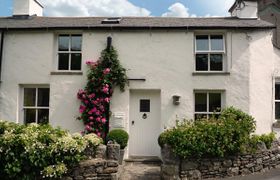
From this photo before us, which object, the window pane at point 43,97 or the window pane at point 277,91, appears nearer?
the window pane at point 43,97

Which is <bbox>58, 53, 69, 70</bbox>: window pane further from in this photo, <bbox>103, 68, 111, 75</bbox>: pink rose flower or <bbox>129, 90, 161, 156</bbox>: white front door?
<bbox>129, 90, 161, 156</bbox>: white front door

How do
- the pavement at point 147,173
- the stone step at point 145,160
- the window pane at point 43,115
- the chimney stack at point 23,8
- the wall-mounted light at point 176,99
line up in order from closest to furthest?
the pavement at point 147,173, the stone step at point 145,160, the wall-mounted light at point 176,99, the window pane at point 43,115, the chimney stack at point 23,8

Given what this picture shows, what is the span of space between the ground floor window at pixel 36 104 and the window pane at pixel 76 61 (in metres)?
1.46

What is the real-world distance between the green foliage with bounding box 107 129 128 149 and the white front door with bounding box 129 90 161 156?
35.9 inches

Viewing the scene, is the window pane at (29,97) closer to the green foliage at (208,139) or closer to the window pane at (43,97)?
the window pane at (43,97)

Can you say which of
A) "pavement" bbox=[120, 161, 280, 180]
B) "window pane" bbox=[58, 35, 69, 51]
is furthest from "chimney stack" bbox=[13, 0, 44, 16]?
"pavement" bbox=[120, 161, 280, 180]

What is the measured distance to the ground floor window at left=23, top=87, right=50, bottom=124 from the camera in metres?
11.0

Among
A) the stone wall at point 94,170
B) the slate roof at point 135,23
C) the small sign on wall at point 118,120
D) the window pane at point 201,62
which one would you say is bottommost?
the stone wall at point 94,170

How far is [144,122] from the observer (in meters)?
10.8

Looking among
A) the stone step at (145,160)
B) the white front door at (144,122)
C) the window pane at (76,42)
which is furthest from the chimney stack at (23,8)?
the stone step at (145,160)

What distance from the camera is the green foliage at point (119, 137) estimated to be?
9.59m

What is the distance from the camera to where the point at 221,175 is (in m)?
7.69

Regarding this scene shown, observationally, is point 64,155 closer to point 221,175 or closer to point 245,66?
point 221,175

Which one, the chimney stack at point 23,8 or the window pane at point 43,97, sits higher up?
the chimney stack at point 23,8
